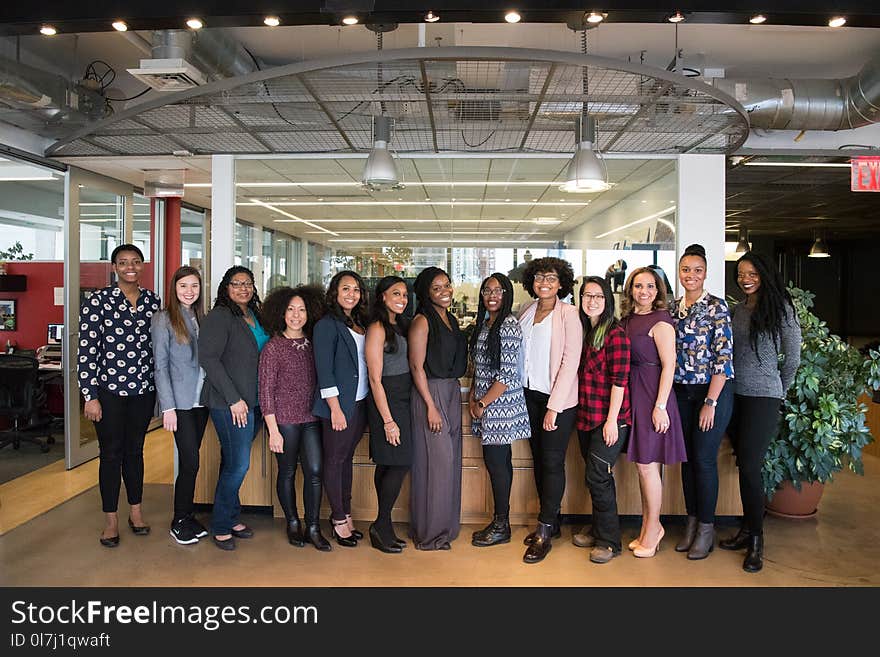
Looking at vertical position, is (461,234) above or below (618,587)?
above

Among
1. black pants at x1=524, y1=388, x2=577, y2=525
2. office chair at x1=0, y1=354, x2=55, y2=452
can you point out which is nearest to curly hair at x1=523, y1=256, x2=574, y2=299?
black pants at x1=524, y1=388, x2=577, y2=525

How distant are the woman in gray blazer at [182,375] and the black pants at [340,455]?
0.81m

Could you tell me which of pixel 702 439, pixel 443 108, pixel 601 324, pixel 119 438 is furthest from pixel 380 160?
pixel 702 439

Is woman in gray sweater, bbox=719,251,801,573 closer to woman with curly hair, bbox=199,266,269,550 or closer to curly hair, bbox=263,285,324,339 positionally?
curly hair, bbox=263,285,324,339

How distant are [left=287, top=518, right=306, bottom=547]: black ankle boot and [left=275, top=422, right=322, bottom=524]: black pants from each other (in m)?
0.13

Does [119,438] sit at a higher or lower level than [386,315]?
lower

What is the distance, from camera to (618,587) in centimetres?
340

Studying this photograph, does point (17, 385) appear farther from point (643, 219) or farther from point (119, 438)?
point (643, 219)

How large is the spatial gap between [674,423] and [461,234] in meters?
2.59

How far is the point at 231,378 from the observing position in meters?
3.80

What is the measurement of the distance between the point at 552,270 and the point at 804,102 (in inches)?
109
